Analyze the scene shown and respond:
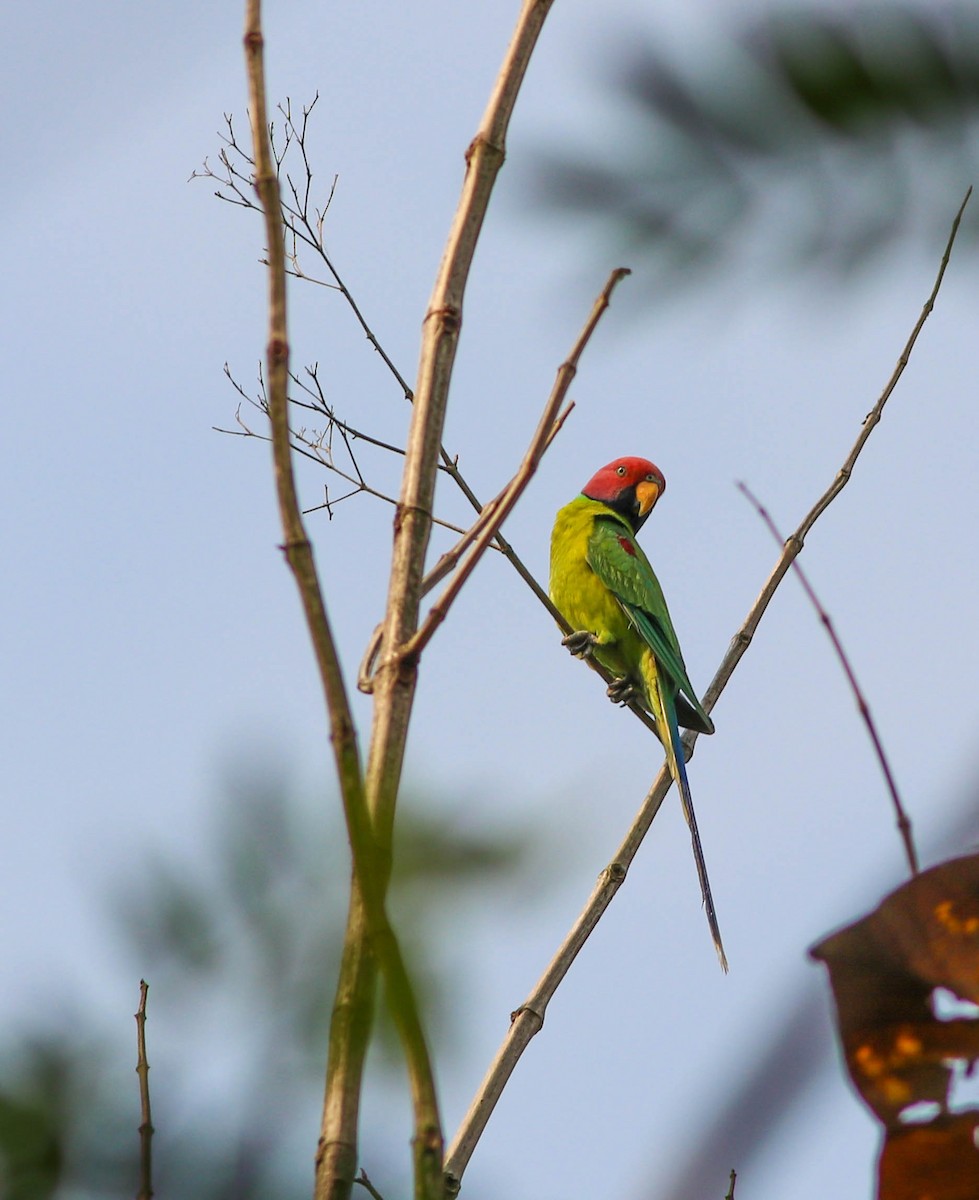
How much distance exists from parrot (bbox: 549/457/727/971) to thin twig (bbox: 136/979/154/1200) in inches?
144

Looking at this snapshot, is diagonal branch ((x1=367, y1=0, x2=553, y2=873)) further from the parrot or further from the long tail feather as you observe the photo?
the parrot

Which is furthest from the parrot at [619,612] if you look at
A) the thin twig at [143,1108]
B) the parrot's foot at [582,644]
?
the thin twig at [143,1108]

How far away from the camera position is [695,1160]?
0.41m

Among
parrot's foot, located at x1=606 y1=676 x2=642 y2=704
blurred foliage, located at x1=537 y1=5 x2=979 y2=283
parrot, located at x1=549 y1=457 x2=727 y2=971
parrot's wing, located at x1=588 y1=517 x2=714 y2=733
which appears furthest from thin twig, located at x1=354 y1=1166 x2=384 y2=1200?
parrot's foot, located at x1=606 y1=676 x2=642 y2=704

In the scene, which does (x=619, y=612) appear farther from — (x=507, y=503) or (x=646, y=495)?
(x=507, y=503)

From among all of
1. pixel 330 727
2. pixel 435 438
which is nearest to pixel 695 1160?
pixel 330 727

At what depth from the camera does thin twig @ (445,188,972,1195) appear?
1935mm

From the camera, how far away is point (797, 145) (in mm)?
537

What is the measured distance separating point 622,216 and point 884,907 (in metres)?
0.33

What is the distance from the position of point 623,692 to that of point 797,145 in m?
4.54

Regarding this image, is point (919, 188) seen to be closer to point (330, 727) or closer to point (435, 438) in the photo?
point (330, 727)

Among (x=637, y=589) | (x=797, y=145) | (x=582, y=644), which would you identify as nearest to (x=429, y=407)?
(x=797, y=145)

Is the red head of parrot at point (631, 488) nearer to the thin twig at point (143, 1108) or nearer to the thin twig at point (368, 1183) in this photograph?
the thin twig at point (368, 1183)

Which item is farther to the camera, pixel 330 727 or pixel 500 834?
pixel 330 727
